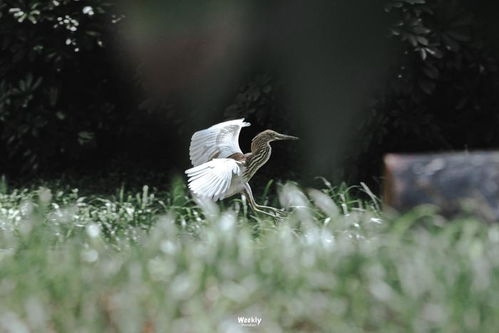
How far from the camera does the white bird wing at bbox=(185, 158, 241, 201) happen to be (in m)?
4.96

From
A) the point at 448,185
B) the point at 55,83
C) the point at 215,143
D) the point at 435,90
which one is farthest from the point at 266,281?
the point at 55,83

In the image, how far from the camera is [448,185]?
4.05m

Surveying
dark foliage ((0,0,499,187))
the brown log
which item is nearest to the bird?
the brown log

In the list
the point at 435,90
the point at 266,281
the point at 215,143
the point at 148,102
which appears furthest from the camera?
Result: the point at 148,102

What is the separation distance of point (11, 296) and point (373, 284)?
143 centimetres

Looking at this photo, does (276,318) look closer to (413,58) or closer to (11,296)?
(11,296)

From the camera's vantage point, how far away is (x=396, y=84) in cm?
682

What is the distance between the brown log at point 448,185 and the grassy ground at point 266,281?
7 cm

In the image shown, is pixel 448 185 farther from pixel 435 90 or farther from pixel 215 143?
pixel 435 90

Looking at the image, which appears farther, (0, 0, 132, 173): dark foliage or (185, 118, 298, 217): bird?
(0, 0, 132, 173): dark foliage

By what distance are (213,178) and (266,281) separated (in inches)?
52.6

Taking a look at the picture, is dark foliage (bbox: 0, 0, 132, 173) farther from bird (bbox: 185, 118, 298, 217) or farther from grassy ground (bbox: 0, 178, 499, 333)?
grassy ground (bbox: 0, 178, 499, 333)

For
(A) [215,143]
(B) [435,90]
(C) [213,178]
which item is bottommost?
(C) [213,178]

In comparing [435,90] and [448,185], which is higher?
[435,90]
